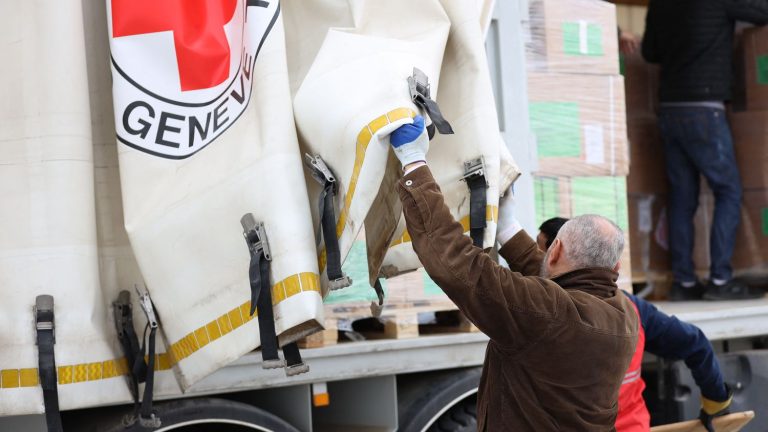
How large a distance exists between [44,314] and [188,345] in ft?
1.26

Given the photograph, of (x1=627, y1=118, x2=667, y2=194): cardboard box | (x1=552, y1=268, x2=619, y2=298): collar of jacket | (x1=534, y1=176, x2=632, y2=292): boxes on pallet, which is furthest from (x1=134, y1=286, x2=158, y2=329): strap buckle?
(x1=627, y1=118, x2=667, y2=194): cardboard box

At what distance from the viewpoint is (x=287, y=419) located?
364 cm

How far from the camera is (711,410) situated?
163 inches

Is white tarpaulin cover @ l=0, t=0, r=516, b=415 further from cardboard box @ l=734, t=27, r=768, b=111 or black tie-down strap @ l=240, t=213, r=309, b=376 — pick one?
cardboard box @ l=734, t=27, r=768, b=111

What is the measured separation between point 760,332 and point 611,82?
4.57 ft

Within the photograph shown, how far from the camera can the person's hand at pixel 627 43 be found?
20.0 feet

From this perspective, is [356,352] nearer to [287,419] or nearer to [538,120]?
[287,419]

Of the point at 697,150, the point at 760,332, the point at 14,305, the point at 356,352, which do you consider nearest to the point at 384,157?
the point at 14,305

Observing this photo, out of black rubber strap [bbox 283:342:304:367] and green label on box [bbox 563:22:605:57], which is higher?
green label on box [bbox 563:22:605:57]

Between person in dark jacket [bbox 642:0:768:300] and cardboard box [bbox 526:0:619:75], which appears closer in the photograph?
cardboard box [bbox 526:0:619:75]

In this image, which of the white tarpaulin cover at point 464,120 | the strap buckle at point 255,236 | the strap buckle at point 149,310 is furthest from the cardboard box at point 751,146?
the strap buckle at point 149,310

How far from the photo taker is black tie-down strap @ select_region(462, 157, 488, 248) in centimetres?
273

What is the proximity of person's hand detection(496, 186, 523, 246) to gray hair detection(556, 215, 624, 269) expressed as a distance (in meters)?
0.43

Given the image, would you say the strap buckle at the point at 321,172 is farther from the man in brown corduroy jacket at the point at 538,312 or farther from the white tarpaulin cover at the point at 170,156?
the man in brown corduroy jacket at the point at 538,312
